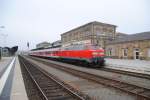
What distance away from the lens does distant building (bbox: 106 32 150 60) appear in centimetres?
2752

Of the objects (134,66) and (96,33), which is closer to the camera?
(134,66)

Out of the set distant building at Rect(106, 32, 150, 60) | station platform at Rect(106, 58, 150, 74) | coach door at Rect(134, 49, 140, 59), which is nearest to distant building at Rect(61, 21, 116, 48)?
distant building at Rect(106, 32, 150, 60)

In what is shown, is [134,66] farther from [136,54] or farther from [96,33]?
[96,33]

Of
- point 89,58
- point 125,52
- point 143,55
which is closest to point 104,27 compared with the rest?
point 125,52

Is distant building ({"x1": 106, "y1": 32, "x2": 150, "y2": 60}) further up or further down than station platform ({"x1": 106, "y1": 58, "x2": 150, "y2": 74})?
further up

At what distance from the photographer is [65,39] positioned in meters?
64.1

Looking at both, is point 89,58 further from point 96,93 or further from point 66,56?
point 96,93

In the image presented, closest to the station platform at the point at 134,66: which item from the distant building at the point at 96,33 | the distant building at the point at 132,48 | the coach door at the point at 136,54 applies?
the distant building at the point at 132,48

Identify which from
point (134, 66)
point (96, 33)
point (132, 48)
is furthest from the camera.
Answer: point (96, 33)

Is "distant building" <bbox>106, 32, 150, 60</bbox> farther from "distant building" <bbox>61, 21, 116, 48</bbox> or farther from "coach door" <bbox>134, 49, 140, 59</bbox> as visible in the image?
"distant building" <bbox>61, 21, 116, 48</bbox>

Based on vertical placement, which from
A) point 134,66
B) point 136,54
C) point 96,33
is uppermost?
point 96,33

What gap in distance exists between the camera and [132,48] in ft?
100.0

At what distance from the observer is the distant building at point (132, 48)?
27.5 meters

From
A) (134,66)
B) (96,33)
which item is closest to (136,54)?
(134,66)
